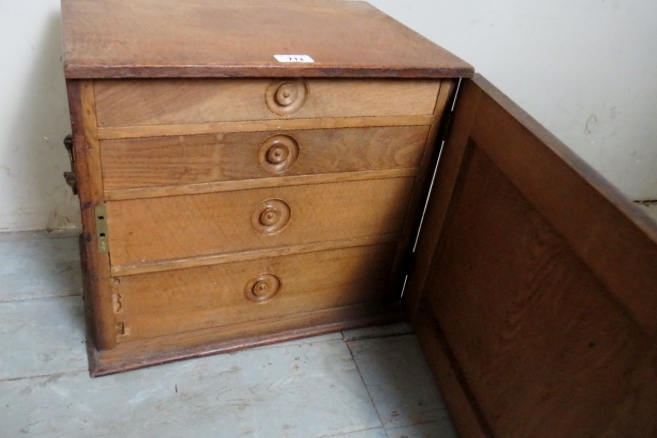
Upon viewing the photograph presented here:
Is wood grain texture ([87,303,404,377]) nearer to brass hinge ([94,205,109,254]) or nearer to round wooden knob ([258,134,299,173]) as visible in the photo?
brass hinge ([94,205,109,254])

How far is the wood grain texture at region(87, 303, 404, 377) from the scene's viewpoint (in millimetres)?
1122

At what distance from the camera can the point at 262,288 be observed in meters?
1.16

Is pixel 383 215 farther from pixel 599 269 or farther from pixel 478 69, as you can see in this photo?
pixel 478 69

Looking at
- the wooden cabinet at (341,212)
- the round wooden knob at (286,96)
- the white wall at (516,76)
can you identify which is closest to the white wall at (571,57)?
the white wall at (516,76)

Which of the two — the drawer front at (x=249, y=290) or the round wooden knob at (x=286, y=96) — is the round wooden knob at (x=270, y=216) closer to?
the drawer front at (x=249, y=290)

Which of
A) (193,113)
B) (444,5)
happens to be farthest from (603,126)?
(193,113)

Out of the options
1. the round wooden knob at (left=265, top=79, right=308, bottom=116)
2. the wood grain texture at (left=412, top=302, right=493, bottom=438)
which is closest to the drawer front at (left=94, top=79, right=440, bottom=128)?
the round wooden knob at (left=265, top=79, right=308, bottom=116)

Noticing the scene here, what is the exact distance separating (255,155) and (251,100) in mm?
103

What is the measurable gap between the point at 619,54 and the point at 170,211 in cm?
141

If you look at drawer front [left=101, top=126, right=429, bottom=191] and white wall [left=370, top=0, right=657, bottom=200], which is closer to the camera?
drawer front [left=101, top=126, right=429, bottom=191]

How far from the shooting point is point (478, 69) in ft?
5.10

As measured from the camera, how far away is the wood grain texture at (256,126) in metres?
0.85

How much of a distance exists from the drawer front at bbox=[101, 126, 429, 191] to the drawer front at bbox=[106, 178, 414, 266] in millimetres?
39

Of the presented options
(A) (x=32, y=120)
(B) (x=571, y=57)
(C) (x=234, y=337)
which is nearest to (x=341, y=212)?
(C) (x=234, y=337)
